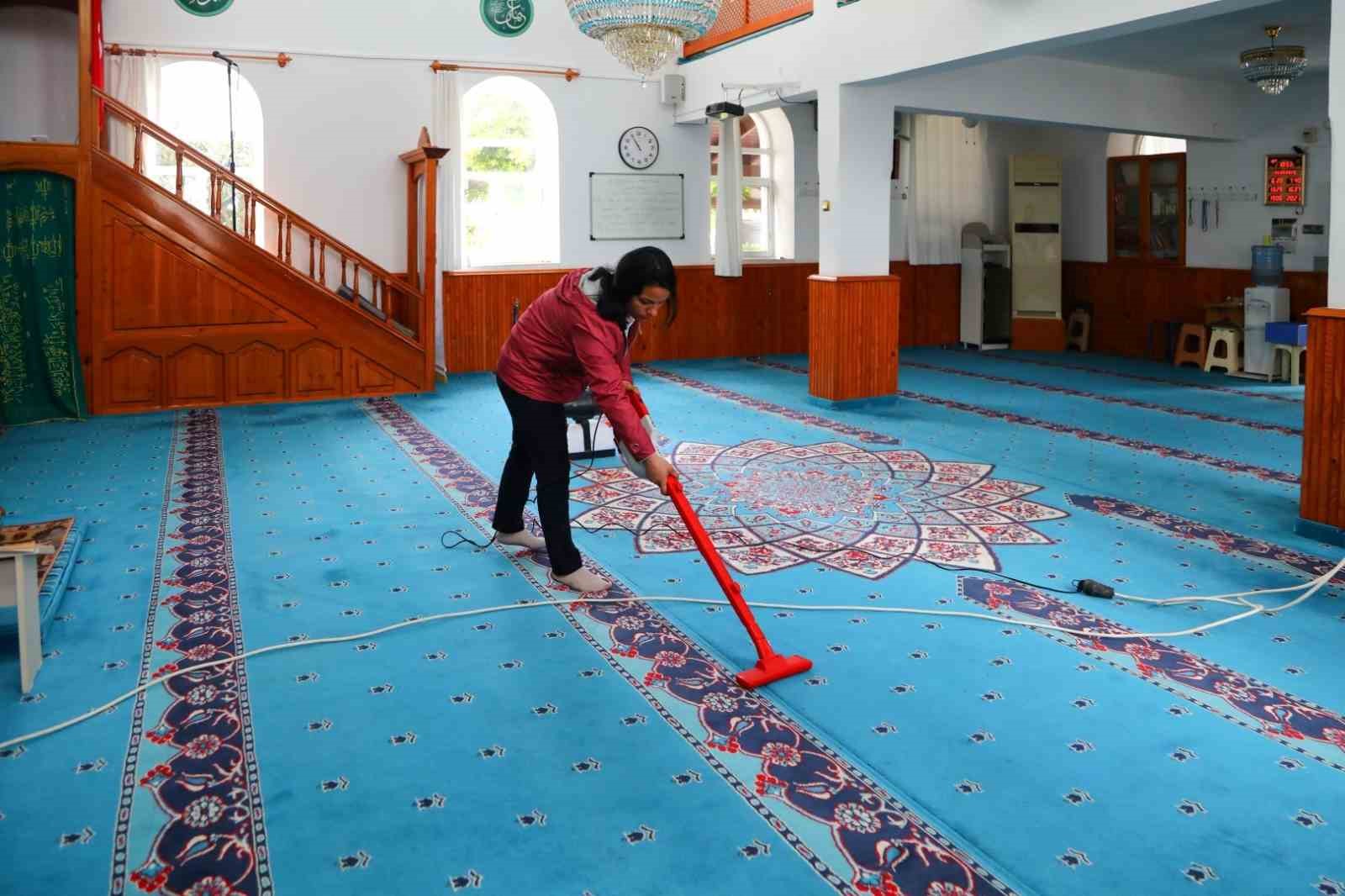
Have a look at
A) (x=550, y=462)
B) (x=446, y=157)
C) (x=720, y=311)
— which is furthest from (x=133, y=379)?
(x=720, y=311)

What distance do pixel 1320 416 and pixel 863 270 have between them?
4256 mm

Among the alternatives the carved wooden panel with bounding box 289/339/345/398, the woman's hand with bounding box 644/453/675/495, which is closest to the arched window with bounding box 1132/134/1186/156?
the carved wooden panel with bounding box 289/339/345/398

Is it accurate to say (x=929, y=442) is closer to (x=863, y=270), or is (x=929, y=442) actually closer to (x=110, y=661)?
(x=863, y=270)

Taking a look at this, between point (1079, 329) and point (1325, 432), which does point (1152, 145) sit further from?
point (1325, 432)

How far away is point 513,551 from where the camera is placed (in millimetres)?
4715

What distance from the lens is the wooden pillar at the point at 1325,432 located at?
4.76 metres

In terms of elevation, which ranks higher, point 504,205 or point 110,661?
point 504,205

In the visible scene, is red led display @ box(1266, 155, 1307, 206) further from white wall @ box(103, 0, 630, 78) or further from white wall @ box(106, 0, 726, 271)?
white wall @ box(103, 0, 630, 78)

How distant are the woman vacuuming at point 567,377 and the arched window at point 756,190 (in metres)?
8.09

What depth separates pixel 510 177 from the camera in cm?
1102

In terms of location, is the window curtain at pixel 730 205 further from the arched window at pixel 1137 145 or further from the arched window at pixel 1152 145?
the arched window at pixel 1152 145

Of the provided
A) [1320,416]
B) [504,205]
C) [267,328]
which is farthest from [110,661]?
[504,205]

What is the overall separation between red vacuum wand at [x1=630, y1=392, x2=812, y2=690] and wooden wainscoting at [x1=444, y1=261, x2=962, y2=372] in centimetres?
771

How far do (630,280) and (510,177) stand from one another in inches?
310
